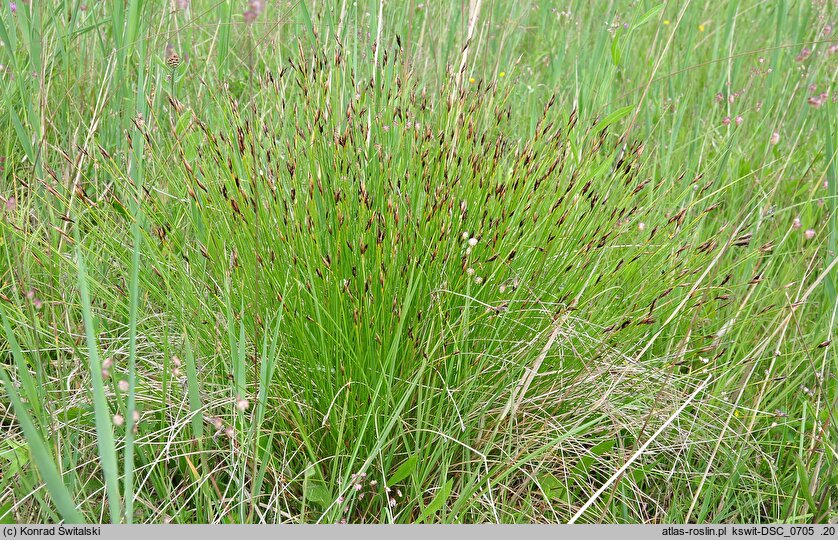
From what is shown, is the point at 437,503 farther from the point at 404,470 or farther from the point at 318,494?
the point at 318,494

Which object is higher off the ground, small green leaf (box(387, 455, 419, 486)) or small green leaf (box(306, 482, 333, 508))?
small green leaf (box(387, 455, 419, 486))

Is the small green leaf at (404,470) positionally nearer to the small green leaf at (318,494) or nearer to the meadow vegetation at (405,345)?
the meadow vegetation at (405,345)

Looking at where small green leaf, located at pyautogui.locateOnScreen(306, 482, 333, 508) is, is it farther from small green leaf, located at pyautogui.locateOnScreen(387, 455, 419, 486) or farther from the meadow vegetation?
small green leaf, located at pyautogui.locateOnScreen(387, 455, 419, 486)

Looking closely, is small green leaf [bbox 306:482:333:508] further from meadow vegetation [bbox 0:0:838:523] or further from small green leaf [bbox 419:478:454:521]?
small green leaf [bbox 419:478:454:521]

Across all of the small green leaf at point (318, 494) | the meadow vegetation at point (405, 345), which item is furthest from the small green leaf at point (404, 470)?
the small green leaf at point (318, 494)

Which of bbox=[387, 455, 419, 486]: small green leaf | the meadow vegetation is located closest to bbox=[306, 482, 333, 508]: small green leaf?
the meadow vegetation

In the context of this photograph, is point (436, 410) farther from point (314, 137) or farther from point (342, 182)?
point (314, 137)

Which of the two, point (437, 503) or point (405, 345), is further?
point (405, 345)

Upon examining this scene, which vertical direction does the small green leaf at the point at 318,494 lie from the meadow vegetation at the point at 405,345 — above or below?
below

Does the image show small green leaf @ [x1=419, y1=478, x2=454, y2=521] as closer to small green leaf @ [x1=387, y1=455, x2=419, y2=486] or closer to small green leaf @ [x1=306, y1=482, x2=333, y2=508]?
small green leaf @ [x1=387, y1=455, x2=419, y2=486]

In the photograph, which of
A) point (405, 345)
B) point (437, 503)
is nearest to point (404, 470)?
point (437, 503)

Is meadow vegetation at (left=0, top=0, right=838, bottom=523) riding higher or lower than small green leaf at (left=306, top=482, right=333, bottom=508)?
higher

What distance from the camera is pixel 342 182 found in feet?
4.99

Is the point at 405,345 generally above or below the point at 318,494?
above
